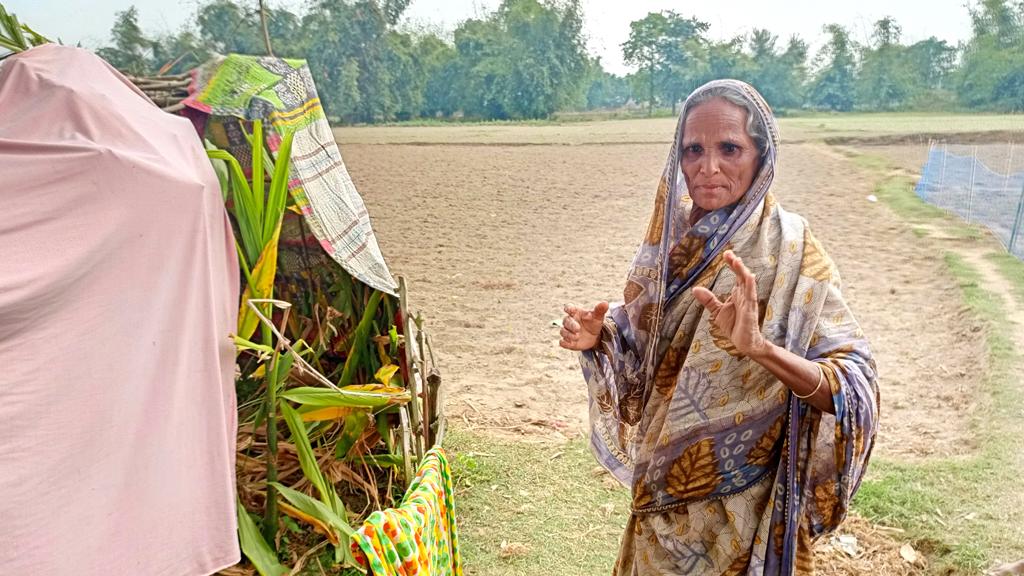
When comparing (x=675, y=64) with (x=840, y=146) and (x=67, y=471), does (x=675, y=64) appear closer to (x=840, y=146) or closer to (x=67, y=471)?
(x=840, y=146)

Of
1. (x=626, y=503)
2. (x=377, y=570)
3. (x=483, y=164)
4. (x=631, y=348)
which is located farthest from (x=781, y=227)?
(x=483, y=164)

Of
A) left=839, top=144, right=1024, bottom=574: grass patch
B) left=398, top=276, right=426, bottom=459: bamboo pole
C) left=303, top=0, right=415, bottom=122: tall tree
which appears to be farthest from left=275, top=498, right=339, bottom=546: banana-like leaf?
left=303, top=0, right=415, bottom=122: tall tree

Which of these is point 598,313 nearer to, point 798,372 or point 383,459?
point 798,372

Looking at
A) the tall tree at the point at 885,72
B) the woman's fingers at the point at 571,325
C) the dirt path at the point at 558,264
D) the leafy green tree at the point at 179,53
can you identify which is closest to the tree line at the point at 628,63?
the tall tree at the point at 885,72

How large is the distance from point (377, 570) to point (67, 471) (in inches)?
24.4

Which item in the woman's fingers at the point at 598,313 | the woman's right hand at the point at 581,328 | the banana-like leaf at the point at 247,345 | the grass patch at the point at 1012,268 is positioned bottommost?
the grass patch at the point at 1012,268

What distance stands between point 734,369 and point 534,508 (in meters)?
1.83

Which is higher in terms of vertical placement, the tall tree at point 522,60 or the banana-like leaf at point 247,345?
the tall tree at point 522,60

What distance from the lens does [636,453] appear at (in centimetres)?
176

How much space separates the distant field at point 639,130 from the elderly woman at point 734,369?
7.50m

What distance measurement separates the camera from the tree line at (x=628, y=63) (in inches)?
329

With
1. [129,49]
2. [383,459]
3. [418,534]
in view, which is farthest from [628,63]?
[418,534]

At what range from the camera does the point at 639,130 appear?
1345 cm

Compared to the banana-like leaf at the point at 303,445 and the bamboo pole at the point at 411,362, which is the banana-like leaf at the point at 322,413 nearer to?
the banana-like leaf at the point at 303,445
